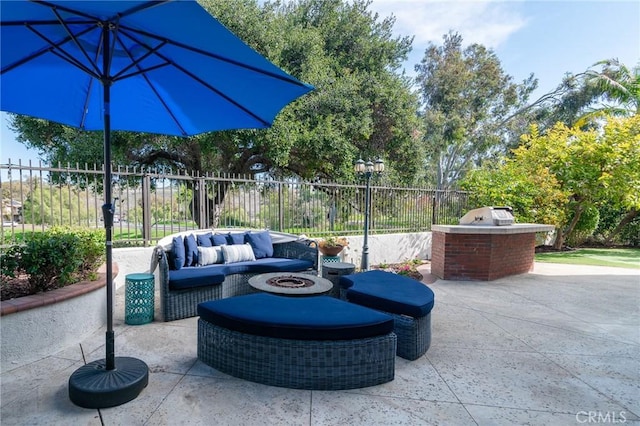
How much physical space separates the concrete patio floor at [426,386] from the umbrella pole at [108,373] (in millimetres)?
73

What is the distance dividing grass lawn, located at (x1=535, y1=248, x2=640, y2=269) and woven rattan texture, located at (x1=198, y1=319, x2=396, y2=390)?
8.36m

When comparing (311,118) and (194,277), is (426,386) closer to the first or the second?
(194,277)

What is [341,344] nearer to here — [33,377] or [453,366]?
[453,366]

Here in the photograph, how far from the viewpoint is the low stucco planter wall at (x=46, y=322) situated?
272 centimetres

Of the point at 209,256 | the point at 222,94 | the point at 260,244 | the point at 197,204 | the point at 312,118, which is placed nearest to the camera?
the point at 222,94

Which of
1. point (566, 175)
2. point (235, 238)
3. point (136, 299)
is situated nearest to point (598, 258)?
point (566, 175)

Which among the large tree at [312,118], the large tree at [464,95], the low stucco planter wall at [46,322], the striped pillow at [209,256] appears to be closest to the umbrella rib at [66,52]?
the low stucco planter wall at [46,322]

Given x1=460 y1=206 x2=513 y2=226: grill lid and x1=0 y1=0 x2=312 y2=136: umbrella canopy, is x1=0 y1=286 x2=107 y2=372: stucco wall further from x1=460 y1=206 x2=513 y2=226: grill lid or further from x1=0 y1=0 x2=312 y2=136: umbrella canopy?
x1=460 y1=206 x2=513 y2=226: grill lid

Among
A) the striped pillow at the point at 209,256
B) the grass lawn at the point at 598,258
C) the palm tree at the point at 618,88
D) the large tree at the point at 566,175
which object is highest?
the palm tree at the point at 618,88

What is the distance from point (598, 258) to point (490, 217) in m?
5.36

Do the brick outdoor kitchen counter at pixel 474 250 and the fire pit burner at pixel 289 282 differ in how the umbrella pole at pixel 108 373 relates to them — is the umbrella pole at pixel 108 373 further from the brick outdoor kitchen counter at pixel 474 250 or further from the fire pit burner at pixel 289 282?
the brick outdoor kitchen counter at pixel 474 250

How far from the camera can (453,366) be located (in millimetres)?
2947

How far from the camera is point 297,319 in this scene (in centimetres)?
255

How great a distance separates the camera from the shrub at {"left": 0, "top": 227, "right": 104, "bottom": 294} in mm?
2939
